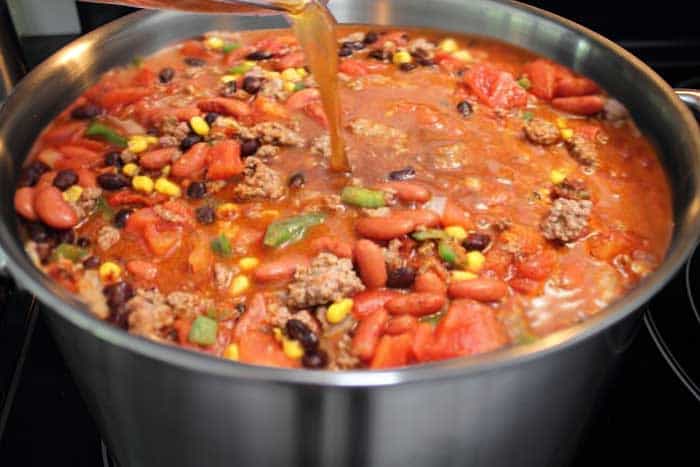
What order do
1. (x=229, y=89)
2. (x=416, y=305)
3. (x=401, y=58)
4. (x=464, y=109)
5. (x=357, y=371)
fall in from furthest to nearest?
1. (x=401, y=58)
2. (x=229, y=89)
3. (x=464, y=109)
4. (x=416, y=305)
5. (x=357, y=371)

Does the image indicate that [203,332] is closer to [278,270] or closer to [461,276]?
[278,270]

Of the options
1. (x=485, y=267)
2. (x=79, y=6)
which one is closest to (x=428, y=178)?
(x=485, y=267)

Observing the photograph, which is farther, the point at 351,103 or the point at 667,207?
the point at 351,103

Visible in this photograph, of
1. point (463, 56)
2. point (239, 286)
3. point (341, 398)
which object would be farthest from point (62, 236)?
point (463, 56)

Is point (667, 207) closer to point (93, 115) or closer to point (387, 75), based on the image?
point (387, 75)

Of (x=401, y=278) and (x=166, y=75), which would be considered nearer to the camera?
(x=401, y=278)

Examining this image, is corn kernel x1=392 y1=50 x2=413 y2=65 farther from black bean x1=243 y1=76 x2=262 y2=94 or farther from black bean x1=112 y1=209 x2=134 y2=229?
black bean x1=112 y1=209 x2=134 y2=229

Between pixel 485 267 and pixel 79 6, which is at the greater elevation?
pixel 79 6
